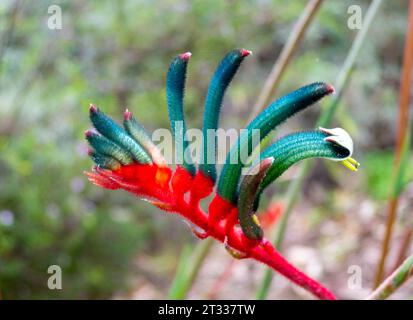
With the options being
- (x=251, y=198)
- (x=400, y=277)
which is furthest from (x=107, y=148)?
(x=400, y=277)

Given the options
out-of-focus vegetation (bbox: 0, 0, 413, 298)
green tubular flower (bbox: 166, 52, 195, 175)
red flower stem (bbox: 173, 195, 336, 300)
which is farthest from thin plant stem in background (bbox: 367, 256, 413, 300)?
out-of-focus vegetation (bbox: 0, 0, 413, 298)

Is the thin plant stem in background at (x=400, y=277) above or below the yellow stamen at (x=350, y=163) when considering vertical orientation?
below

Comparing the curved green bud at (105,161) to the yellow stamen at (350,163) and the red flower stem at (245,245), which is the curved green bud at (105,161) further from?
the yellow stamen at (350,163)

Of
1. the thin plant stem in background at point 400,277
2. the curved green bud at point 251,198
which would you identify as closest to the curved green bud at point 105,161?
the curved green bud at point 251,198

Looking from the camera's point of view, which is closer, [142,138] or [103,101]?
[142,138]

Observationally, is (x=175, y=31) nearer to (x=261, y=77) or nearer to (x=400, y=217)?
(x=261, y=77)

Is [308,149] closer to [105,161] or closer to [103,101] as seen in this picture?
[105,161]
